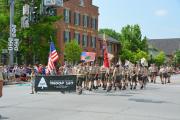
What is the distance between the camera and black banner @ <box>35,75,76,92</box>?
2431 centimetres

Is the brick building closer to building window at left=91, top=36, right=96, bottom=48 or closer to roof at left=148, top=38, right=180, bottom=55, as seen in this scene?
building window at left=91, top=36, right=96, bottom=48

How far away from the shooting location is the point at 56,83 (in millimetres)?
24438

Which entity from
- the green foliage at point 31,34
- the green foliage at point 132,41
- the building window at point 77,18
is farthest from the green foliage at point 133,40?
the green foliage at point 31,34

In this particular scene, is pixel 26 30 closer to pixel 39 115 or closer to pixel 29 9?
pixel 29 9

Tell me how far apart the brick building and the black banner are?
32875 millimetres

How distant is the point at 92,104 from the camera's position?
18547mm

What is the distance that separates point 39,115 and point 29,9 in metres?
20.9

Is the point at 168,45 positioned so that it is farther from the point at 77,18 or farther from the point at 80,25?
the point at 77,18

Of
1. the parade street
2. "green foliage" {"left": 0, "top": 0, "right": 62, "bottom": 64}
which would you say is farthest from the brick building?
the parade street

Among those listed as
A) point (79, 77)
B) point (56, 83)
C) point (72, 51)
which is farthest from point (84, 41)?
point (56, 83)

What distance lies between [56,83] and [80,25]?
3891cm

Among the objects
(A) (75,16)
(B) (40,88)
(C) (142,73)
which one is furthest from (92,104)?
(A) (75,16)

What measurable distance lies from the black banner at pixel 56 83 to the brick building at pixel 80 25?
32.9m

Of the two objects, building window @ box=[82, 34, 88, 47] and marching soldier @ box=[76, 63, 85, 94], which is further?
building window @ box=[82, 34, 88, 47]
